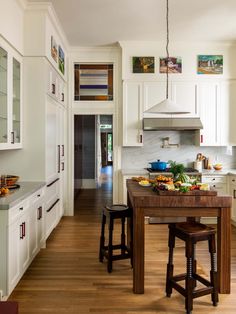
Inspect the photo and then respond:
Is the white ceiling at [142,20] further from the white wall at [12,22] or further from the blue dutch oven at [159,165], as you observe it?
the blue dutch oven at [159,165]

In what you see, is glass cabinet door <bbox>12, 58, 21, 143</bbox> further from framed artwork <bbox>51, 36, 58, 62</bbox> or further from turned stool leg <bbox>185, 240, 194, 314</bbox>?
turned stool leg <bbox>185, 240, 194, 314</bbox>

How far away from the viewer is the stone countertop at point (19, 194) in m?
2.62

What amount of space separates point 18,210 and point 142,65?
11.8ft

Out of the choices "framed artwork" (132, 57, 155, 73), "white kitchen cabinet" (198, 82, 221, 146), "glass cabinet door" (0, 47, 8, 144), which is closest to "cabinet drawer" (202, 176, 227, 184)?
"white kitchen cabinet" (198, 82, 221, 146)

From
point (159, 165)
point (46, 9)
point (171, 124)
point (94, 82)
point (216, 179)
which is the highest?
point (46, 9)

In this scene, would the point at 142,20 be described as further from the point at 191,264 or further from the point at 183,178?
the point at 191,264

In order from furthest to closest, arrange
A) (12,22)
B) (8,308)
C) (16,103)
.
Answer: (16,103) < (12,22) < (8,308)

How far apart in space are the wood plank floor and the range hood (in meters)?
1.80

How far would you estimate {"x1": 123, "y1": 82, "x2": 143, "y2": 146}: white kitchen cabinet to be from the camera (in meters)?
5.40

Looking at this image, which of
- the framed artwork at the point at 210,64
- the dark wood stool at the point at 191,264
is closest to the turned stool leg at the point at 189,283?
the dark wood stool at the point at 191,264

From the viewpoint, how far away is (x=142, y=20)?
14.7 ft

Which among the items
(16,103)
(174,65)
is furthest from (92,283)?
(174,65)

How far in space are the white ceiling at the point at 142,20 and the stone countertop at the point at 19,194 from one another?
91.7 inches

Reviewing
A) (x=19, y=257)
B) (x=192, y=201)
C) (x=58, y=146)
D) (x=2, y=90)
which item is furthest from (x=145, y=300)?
(x=58, y=146)
